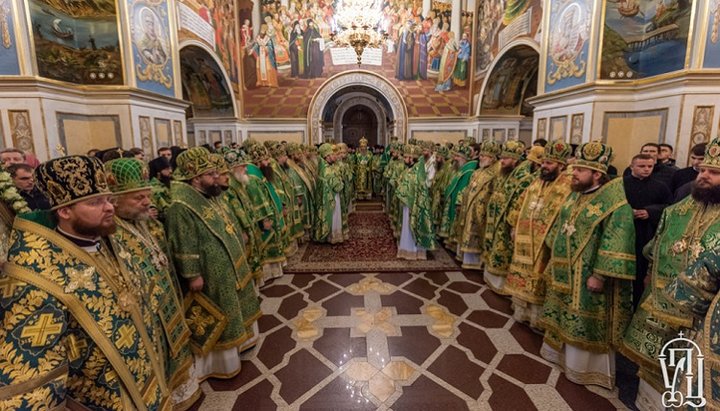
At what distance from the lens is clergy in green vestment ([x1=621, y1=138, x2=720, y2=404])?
196cm

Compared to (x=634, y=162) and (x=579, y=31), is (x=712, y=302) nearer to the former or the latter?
(x=634, y=162)

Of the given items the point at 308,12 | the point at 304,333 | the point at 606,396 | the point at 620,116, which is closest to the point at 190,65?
the point at 308,12

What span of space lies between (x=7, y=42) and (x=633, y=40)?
10.3 m

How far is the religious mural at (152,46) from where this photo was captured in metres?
6.66

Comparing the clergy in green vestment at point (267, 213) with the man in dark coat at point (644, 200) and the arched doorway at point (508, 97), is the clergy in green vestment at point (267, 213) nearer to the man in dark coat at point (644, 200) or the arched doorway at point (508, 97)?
the man in dark coat at point (644, 200)

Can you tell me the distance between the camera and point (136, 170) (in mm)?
2129

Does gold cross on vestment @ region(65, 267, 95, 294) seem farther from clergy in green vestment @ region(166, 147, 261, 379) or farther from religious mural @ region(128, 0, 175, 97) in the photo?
religious mural @ region(128, 0, 175, 97)

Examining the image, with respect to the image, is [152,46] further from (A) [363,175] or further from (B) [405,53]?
(B) [405,53]

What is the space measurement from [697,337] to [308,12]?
15897 millimetres

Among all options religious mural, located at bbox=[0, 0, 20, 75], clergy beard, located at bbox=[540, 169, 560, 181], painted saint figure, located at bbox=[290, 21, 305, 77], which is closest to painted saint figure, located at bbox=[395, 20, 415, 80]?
painted saint figure, located at bbox=[290, 21, 305, 77]

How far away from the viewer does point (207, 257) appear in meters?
2.81

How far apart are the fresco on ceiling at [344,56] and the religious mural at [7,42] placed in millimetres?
9504

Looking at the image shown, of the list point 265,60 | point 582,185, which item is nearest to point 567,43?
point 582,185

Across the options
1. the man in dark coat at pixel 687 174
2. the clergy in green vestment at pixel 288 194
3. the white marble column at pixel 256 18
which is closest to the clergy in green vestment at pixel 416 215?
the clergy in green vestment at pixel 288 194
